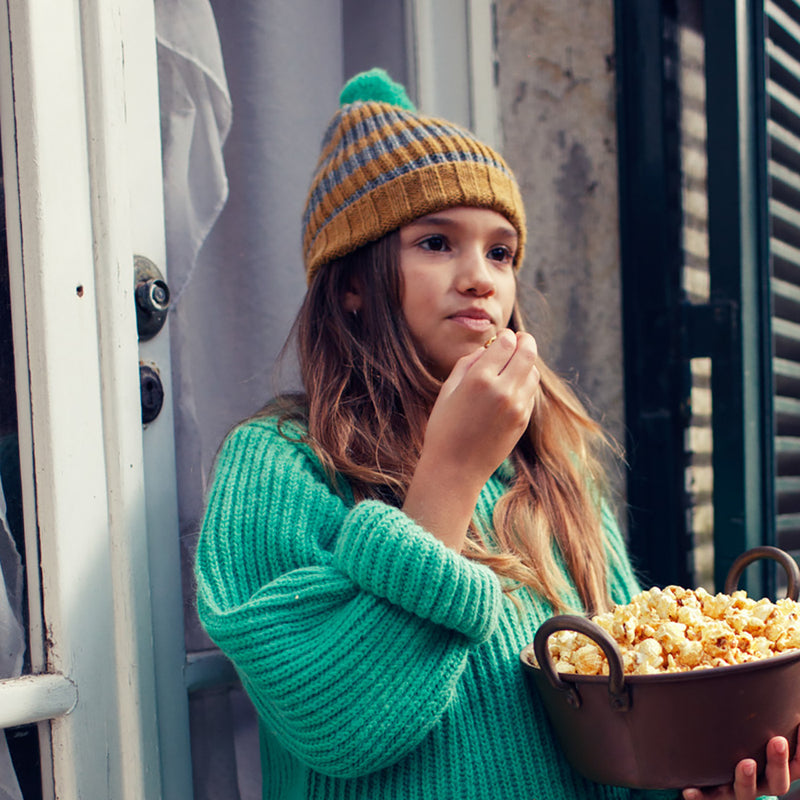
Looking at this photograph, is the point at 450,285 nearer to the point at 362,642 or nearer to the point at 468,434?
the point at 468,434

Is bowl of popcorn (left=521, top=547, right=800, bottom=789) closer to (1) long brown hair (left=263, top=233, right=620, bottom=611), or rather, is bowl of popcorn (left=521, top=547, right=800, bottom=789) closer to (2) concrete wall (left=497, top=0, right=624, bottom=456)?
(1) long brown hair (left=263, top=233, right=620, bottom=611)

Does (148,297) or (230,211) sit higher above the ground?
(230,211)

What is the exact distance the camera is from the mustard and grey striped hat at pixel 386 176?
127cm

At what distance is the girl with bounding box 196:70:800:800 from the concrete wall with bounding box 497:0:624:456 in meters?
0.42

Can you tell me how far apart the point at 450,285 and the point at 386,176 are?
0.64ft

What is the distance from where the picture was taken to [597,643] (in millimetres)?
856

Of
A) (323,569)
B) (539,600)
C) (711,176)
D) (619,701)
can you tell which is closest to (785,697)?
(619,701)

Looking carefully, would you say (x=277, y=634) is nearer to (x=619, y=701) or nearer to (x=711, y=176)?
(x=619, y=701)

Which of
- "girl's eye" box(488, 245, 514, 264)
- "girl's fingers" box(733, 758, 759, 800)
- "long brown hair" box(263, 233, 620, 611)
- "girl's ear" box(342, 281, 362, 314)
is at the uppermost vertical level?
"girl's eye" box(488, 245, 514, 264)

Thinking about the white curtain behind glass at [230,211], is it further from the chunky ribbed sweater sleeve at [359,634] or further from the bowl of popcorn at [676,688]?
the bowl of popcorn at [676,688]

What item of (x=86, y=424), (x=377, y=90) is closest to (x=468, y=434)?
(x=86, y=424)

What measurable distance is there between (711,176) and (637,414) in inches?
19.9

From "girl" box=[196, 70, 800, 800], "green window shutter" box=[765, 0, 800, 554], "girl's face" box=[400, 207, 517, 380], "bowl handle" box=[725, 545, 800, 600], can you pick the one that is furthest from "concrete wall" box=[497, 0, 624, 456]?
"bowl handle" box=[725, 545, 800, 600]

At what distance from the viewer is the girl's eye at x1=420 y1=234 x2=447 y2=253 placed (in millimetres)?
1273
